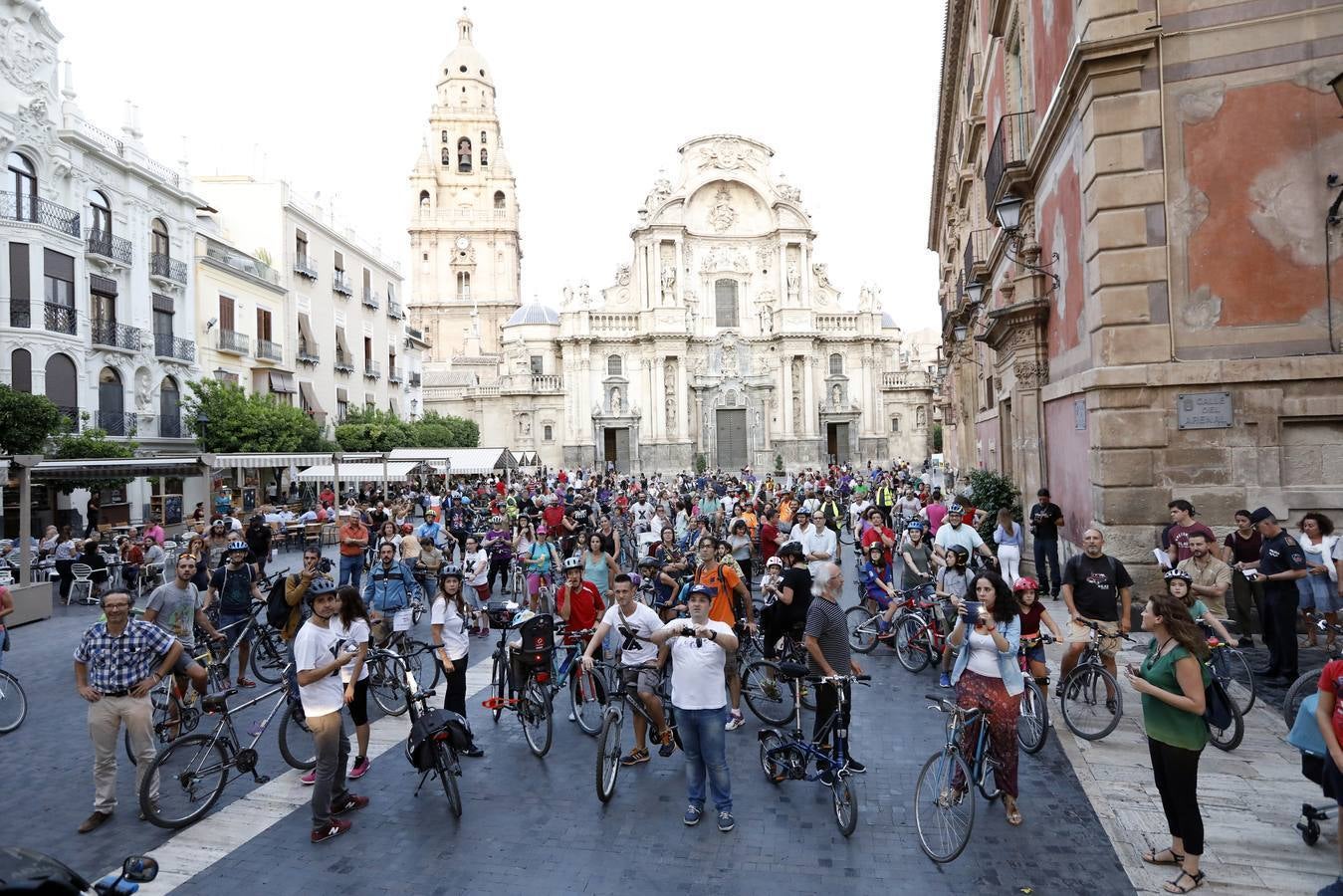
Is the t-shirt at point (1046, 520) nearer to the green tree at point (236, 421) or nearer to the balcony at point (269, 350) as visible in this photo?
the green tree at point (236, 421)

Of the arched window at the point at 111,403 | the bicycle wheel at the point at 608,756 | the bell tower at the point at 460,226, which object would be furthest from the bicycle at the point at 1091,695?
the bell tower at the point at 460,226

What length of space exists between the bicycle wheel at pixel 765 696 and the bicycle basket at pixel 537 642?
1.91 meters

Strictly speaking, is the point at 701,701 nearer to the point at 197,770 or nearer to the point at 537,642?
the point at 537,642

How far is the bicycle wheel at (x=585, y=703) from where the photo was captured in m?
7.23

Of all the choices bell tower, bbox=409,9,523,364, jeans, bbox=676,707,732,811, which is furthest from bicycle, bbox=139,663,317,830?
bell tower, bbox=409,9,523,364

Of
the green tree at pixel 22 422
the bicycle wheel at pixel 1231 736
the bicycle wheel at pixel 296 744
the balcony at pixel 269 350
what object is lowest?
the bicycle wheel at pixel 296 744

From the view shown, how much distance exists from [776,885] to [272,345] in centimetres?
3229

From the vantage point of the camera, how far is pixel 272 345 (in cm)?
3136

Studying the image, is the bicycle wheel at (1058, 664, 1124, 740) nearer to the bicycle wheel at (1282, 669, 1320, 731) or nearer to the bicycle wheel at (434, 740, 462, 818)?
the bicycle wheel at (1282, 669, 1320, 731)

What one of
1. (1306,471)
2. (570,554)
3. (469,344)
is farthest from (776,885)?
(469,344)

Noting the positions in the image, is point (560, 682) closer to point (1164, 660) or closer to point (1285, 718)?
point (1164, 660)

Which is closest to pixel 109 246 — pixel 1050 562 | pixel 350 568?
pixel 350 568

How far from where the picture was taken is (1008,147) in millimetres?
13703

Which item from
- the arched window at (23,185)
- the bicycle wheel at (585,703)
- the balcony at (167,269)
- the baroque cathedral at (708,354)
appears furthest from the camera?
the baroque cathedral at (708,354)
